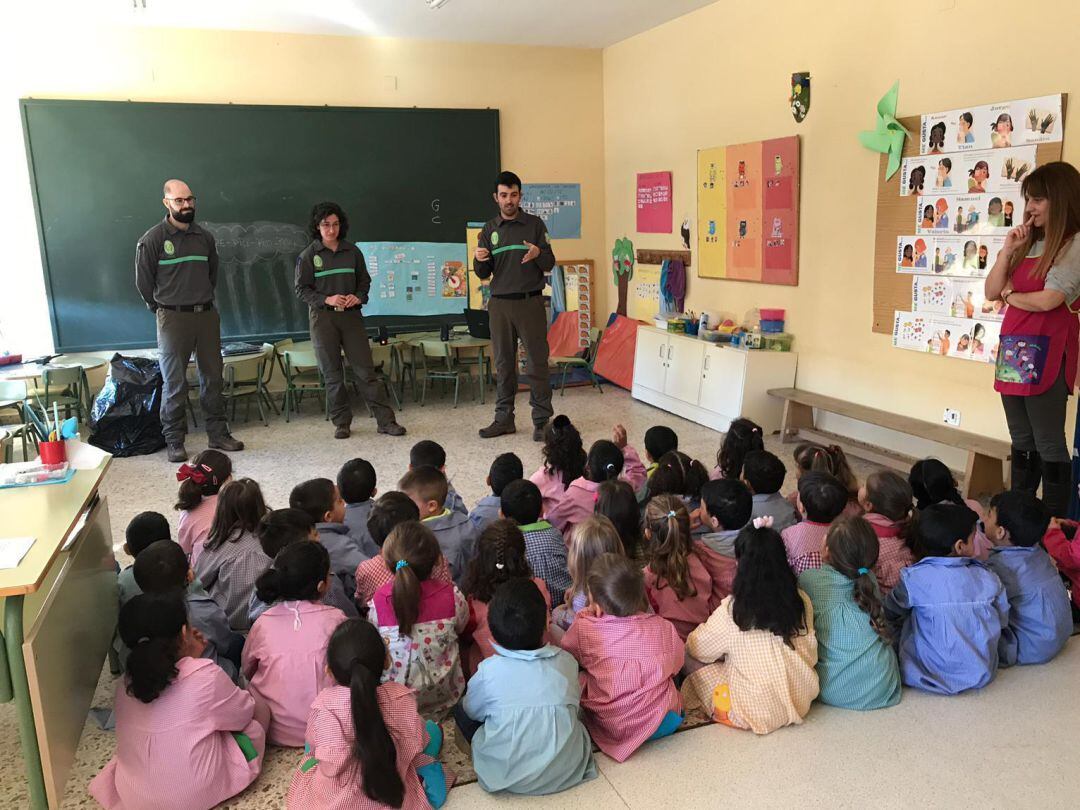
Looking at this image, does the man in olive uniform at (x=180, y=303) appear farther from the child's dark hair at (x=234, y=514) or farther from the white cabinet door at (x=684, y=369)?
the white cabinet door at (x=684, y=369)

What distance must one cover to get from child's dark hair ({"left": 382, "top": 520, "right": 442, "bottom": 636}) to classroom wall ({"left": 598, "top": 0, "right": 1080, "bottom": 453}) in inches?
130

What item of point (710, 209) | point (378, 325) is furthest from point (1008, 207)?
point (378, 325)

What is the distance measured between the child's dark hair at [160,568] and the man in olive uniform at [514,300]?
11.1 feet

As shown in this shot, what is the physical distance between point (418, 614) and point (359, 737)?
54 cm

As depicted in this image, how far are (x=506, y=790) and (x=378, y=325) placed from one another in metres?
5.55

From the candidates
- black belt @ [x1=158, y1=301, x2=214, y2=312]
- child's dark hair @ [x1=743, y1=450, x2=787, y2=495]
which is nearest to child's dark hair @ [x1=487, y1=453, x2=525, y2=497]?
child's dark hair @ [x1=743, y1=450, x2=787, y2=495]

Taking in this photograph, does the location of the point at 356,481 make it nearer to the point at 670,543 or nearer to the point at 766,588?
the point at 670,543

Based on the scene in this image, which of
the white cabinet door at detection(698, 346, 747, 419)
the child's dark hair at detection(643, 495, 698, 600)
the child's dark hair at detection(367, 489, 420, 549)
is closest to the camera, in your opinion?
the child's dark hair at detection(643, 495, 698, 600)

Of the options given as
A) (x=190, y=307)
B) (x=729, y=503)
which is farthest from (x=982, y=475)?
(x=190, y=307)

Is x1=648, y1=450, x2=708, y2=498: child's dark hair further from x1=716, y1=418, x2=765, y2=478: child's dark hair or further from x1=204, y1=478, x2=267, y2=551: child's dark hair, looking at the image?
x1=204, y1=478, x2=267, y2=551: child's dark hair

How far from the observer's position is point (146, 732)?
2.05m

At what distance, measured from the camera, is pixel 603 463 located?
3.29m

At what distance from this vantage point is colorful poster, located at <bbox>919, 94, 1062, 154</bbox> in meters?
3.87

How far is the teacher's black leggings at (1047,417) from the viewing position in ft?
11.4
